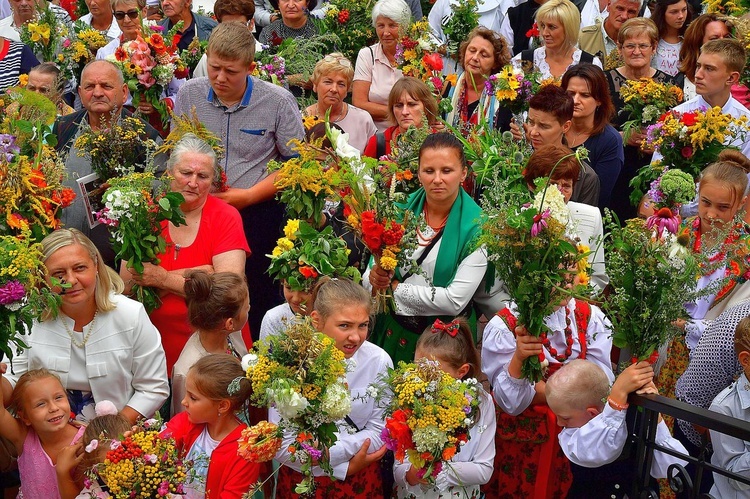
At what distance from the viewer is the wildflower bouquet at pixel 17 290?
13.7ft

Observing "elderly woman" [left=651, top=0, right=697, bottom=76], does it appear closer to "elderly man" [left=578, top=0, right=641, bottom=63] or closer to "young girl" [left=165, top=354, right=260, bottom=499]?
"elderly man" [left=578, top=0, right=641, bottom=63]

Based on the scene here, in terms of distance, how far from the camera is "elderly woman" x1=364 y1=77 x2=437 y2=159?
7047 millimetres

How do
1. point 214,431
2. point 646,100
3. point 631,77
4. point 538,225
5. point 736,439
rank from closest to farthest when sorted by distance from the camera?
point 736,439 < point 538,225 < point 214,431 < point 646,100 < point 631,77

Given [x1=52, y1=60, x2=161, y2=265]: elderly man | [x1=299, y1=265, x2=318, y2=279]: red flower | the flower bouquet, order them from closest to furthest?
1. [x1=299, y1=265, x2=318, y2=279]: red flower
2. the flower bouquet
3. [x1=52, y1=60, x2=161, y2=265]: elderly man

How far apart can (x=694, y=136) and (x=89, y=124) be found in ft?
13.1

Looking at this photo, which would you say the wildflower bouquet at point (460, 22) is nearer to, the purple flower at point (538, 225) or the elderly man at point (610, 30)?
the elderly man at point (610, 30)

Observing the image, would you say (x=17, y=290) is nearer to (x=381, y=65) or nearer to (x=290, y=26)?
(x=381, y=65)

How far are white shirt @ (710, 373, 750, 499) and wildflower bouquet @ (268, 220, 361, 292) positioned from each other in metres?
1.90

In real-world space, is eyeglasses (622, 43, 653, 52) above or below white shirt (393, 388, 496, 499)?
above

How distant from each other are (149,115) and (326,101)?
4.58 feet

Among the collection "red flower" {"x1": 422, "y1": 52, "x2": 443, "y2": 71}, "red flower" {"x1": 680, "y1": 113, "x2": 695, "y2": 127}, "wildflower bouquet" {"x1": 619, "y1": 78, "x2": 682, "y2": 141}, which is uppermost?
"red flower" {"x1": 680, "y1": 113, "x2": 695, "y2": 127}

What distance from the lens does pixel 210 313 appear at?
5.04 metres

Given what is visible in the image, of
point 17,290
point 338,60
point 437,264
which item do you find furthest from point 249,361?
point 338,60

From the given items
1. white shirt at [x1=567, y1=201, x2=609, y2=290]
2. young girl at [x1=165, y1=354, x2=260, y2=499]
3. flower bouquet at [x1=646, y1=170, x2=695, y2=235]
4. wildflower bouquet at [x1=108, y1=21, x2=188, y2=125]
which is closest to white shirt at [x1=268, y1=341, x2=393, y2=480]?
young girl at [x1=165, y1=354, x2=260, y2=499]
